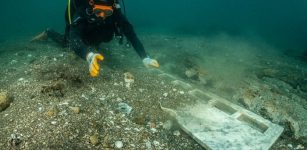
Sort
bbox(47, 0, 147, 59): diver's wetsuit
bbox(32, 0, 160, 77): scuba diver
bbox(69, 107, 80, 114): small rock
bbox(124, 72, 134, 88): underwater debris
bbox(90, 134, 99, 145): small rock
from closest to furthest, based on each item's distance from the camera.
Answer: bbox(90, 134, 99, 145): small rock → bbox(69, 107, 80, 114): small rock → bbox(32, 0, 160, 77): scuba diver → bbox(47, 0, 147, 59): diver's wetsuit → bbox(124, 72, 134, 88): underwater debris

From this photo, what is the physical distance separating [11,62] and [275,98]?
7088mm

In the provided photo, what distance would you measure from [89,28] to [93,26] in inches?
4.1

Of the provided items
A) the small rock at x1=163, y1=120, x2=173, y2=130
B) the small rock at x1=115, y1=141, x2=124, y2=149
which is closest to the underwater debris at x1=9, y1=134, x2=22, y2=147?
the small rock at x1=115, y1=141, x2=124, y2=149

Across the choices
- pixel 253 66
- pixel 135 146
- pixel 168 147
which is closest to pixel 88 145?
pixel 135 146

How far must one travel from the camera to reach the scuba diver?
462 cm

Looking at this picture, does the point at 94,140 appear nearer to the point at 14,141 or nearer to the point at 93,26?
the point at 14,141

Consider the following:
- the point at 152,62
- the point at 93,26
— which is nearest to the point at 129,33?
the point at 93,26

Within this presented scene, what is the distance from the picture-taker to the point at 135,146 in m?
3.62

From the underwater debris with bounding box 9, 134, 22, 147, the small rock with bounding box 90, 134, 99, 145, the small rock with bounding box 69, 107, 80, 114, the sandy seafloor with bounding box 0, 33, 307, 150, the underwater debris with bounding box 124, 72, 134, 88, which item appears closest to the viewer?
the underwater debris with bounding box 9, 134, 22, 147

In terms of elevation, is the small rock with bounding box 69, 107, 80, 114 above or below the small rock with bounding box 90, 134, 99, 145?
above

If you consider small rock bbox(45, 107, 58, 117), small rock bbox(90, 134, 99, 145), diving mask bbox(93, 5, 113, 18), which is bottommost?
small rock bbox(90, 134, 99, 145)

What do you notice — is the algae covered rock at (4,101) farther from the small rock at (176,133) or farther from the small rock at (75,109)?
the small rock at (176,133)

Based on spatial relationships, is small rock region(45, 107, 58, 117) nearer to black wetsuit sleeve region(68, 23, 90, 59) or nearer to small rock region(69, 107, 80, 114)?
small rock region(69, 107, 80, 114)

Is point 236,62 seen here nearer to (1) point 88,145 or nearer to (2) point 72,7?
(2) point 72,7
